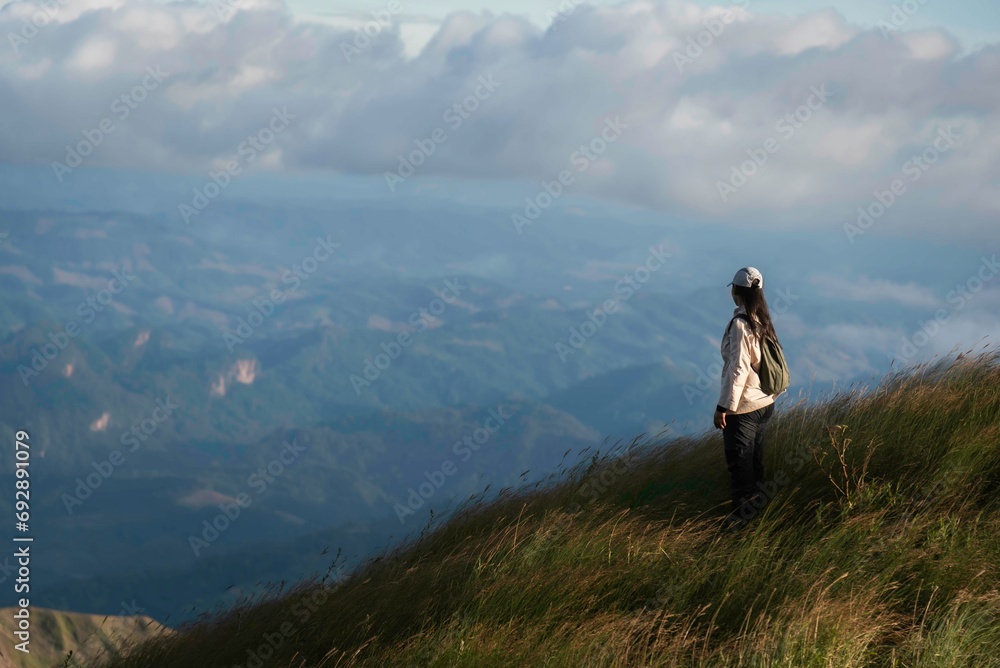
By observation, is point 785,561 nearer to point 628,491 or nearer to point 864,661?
point 864,661

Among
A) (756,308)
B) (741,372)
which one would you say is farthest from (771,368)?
(756,308)

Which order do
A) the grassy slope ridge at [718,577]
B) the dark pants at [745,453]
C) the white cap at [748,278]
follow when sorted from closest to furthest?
the grassy slope ridge at [718,577] < the white cap at [748,278] < the dark pants at [745,453]

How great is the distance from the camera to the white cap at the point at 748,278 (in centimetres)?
590

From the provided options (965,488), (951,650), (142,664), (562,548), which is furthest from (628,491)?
(142,664)

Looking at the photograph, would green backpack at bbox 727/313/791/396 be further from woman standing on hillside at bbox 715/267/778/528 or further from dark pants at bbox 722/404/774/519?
dark pants at bbox 722/404/774/519

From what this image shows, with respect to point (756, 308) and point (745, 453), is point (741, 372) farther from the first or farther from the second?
point (745, 453)

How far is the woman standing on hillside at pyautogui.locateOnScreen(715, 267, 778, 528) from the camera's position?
19.5ft

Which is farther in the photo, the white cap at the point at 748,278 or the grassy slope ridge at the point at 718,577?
the white cap at the point at 748,278

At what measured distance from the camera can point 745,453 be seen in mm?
6105

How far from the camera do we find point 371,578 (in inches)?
255

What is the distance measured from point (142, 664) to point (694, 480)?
186 inches

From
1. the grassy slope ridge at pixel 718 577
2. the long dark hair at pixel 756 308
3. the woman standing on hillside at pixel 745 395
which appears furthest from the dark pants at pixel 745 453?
the long dark hair at pixel 756 308

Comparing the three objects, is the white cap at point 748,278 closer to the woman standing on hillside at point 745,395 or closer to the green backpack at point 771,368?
the woman standing on hillside at point 745,395

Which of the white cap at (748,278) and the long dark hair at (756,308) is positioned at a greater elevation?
the white cap at (748,278)
